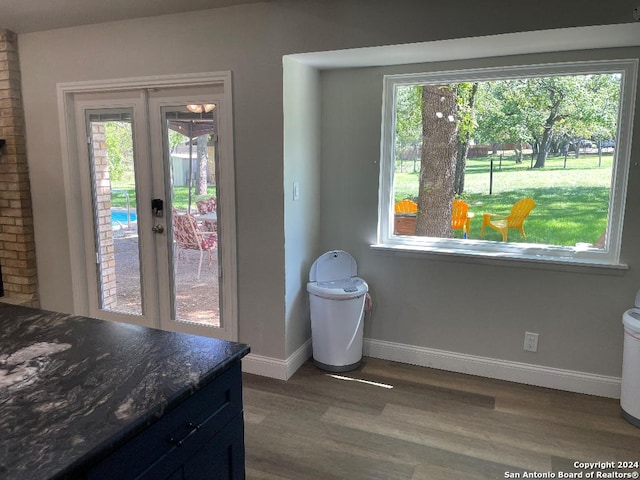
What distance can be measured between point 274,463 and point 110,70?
2.73 metres

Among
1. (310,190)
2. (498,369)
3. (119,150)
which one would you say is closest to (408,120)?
(310,190)

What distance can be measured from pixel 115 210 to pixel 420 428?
2597mm

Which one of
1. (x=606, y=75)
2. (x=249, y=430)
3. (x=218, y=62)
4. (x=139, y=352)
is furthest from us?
(x=218, y=62)

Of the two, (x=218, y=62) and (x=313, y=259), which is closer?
(x=218, y=62)

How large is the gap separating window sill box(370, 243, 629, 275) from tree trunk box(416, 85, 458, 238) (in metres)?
0.19

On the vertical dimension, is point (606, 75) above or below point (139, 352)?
above

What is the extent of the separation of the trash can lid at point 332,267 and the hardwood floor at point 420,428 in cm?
66

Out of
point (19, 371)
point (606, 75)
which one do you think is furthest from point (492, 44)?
point (19, 371)

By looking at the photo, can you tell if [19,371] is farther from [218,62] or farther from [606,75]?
[606,75]

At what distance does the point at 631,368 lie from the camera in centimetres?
254

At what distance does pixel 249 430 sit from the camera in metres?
2.54

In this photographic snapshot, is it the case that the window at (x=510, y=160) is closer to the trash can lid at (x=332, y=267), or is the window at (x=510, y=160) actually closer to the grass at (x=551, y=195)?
the grass at (x=551, y=195)

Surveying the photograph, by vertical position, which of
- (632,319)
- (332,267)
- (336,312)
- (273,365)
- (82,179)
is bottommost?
(273,365)

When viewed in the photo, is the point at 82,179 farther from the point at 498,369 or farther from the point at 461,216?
the point at 498,369
